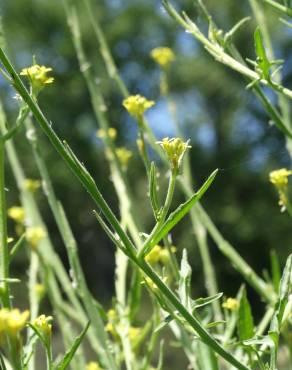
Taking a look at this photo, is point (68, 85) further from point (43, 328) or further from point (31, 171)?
point (43, 328)

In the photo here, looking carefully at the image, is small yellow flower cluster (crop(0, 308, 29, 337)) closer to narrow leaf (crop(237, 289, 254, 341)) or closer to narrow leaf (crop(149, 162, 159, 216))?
narrow leaf (crop(149, 162, 159, 216))

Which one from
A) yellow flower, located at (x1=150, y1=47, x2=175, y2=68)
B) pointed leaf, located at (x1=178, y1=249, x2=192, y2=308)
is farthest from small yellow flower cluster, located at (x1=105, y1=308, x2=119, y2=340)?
yellow flower, located at (x1=150, y1=47, x2=175, y2=68)

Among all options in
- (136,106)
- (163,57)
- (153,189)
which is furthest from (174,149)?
(163,57)

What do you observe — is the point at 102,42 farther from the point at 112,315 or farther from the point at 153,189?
the point at 153,189

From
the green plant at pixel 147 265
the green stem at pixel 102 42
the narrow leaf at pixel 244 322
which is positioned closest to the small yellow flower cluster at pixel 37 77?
the green plant at pixel 147 265

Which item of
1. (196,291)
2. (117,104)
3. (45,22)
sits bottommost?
(196,291)

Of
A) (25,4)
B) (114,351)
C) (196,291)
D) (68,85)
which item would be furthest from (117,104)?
(114,351)
